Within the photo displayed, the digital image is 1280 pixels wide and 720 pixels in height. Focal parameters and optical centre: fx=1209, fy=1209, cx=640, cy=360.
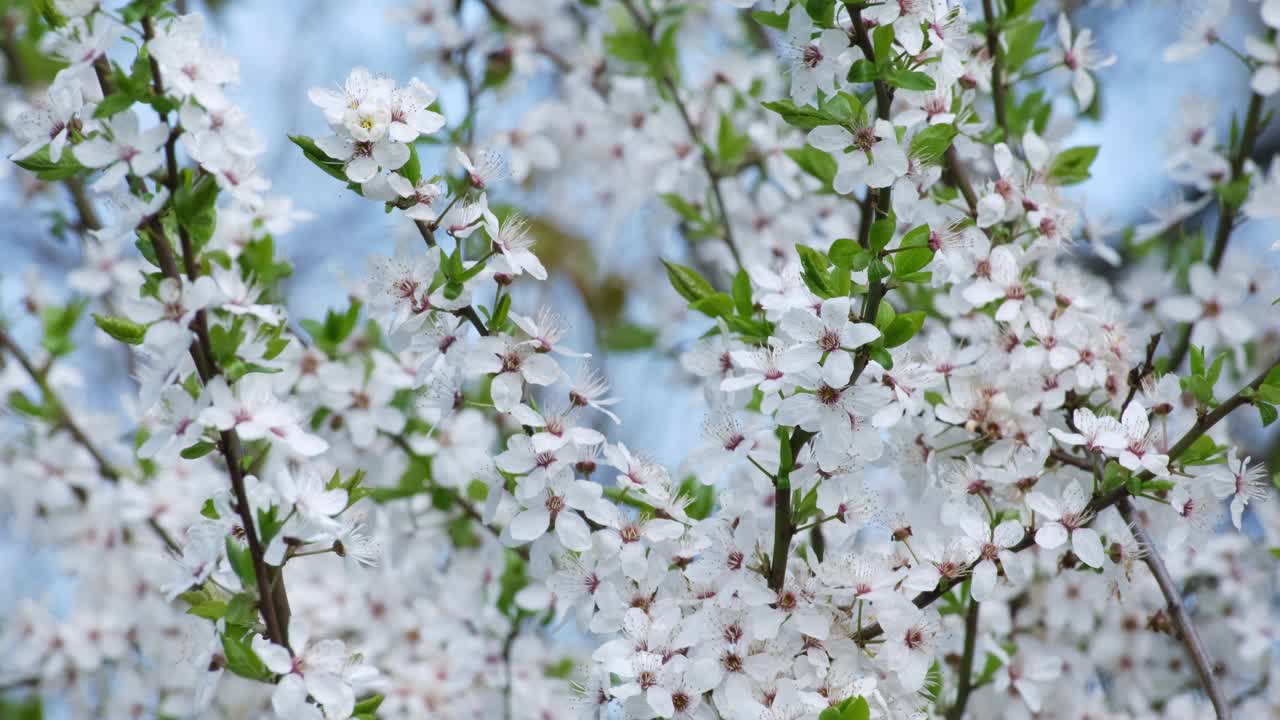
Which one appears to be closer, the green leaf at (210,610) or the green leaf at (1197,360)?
the green leaf at (210,610)

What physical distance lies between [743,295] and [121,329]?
910mm

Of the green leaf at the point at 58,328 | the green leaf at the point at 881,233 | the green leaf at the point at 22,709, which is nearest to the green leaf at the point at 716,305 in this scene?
the green leaf at the point at 881,233

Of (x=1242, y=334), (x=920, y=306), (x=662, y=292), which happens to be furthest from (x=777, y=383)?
(x=662, y=292)

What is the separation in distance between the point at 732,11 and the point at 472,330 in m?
2.19

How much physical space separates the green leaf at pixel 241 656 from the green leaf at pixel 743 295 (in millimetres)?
858

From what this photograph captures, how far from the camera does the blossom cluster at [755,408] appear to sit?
63.7 inches

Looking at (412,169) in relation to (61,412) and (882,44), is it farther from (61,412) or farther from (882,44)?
(61,412)

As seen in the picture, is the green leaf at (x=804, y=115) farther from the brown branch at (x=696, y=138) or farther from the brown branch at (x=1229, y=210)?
the brown branch at (x=1229, y=210)

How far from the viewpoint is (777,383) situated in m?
1.62

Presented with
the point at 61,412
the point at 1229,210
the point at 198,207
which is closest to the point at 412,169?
the point at 198,207

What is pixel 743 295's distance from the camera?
6.16 ft

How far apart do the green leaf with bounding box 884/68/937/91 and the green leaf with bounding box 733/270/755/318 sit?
1.31ft

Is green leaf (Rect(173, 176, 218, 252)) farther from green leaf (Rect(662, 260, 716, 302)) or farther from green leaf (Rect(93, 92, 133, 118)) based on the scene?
green leaf (Rect(662, 260, 716, 302))

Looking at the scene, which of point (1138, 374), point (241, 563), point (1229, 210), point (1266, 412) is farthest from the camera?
point (1229, 210)
